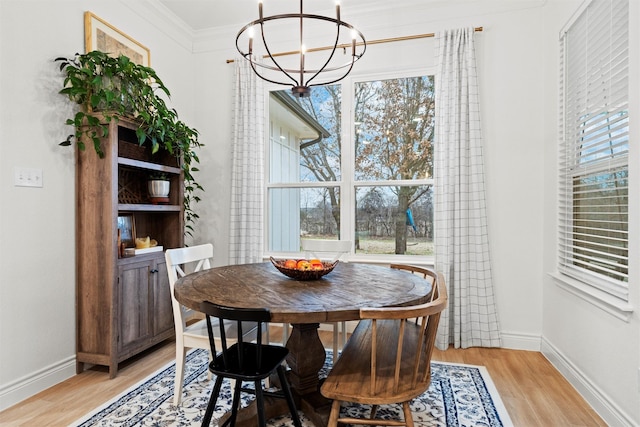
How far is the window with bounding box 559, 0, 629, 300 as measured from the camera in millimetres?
2020

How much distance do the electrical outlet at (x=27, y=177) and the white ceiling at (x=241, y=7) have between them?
200 centimetres

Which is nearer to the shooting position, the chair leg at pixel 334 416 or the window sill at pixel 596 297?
the chair leg at pixel 334 416

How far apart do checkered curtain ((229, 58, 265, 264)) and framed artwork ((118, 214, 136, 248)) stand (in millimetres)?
906

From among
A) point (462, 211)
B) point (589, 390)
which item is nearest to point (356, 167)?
point (462, 211)

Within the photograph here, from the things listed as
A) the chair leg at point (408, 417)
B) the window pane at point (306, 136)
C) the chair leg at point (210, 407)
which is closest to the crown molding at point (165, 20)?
the window pane at point (306, 136)

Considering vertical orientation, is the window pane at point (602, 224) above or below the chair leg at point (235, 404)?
above

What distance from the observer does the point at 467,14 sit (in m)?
3.24

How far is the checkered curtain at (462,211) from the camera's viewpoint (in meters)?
3.09

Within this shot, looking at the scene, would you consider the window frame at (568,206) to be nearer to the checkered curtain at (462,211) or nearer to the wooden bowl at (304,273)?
the checkered curtain at (462,211)

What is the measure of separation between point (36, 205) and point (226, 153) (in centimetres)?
184

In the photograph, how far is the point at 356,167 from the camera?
3619mm

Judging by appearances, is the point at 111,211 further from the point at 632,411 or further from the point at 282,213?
the point at 632,411

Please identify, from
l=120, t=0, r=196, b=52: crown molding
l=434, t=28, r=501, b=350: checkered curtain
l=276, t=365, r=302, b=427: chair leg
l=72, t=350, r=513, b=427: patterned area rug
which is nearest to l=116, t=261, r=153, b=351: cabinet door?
l=72, t=350, r=513, b=427: patterned area rug

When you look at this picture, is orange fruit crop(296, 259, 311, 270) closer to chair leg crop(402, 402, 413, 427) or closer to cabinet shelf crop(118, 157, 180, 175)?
chair leg crop(402, 402, 413, 427)
